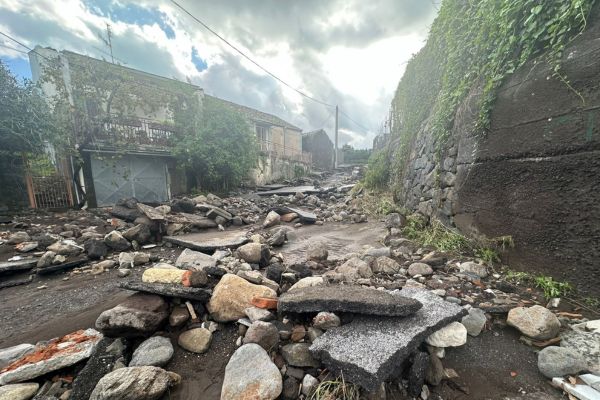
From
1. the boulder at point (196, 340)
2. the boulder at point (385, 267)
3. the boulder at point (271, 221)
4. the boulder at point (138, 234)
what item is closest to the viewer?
the boulder at point (196, 340)

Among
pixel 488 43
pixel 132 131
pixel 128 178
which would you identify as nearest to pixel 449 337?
pixel 488 43

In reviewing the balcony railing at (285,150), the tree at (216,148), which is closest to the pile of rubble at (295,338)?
the tree at (216,148)

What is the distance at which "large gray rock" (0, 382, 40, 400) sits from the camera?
4.00ft

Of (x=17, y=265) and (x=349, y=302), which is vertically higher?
(x=349, y=302)

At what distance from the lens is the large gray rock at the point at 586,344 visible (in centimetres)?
131

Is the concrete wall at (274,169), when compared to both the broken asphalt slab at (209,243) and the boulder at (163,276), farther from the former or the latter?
the boulder at (163,276)

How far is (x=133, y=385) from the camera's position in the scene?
1.20m

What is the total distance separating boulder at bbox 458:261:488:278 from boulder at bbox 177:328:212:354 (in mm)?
2591

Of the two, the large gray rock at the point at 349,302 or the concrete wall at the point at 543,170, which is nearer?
the large gray rock at the point at 349,302

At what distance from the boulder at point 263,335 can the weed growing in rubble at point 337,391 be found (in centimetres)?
41

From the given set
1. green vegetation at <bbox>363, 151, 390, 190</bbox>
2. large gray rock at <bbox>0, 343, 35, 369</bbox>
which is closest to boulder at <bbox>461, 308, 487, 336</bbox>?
large gray rock at <bbox>0, 343, 35, 369</bbox>

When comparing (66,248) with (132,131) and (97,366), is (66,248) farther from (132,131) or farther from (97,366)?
(132,131)

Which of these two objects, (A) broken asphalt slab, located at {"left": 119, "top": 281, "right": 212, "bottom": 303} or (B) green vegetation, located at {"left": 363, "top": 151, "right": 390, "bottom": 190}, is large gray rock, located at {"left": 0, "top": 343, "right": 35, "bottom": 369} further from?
(B) green vegetation, located at {"left": 363, "top": 151, "right": 390, "bottom": 190}

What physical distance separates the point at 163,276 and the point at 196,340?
0.77 meters
